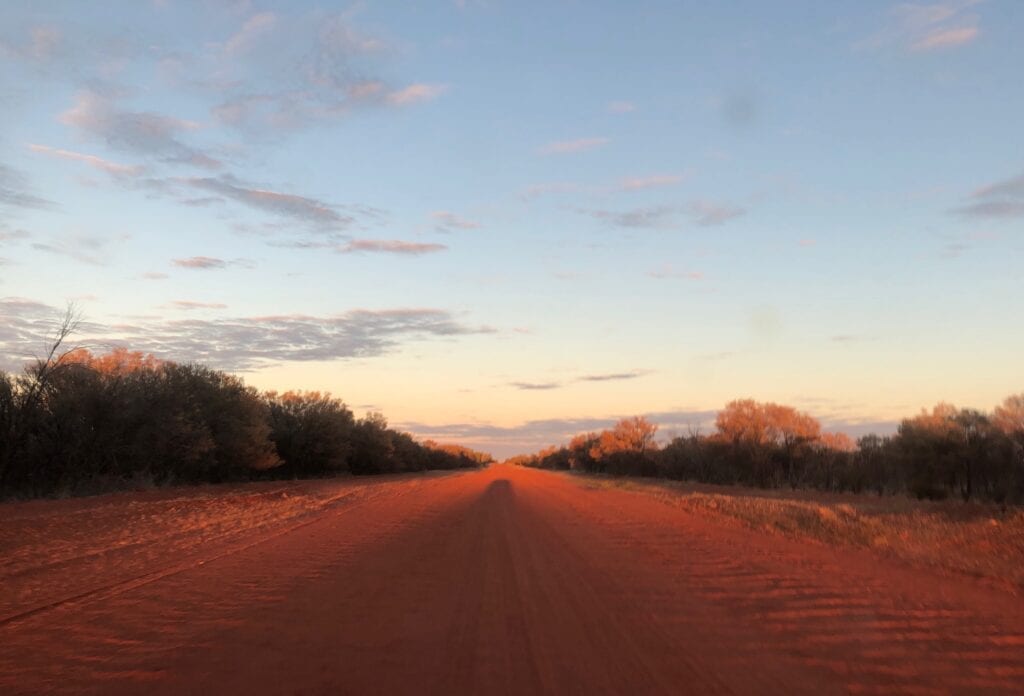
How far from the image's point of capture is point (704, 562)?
13289 mm

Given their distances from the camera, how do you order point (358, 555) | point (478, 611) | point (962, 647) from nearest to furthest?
point (962, 647) → point (478, 611) → point (358, 555)

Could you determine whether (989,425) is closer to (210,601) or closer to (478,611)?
(478,611)

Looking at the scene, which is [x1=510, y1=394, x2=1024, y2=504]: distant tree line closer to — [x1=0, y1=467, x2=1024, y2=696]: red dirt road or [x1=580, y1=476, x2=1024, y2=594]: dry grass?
[x1=580, y1=476, x2=1024, y2=594]: dry grass

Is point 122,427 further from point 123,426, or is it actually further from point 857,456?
point 857,456

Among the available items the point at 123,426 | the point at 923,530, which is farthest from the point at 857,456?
the point at 123,426

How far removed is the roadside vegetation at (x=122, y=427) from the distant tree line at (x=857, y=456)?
99.4 ft

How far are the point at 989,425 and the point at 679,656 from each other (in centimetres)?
2855

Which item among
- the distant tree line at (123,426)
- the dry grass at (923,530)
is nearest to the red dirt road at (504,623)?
the dry grass at (923,530)

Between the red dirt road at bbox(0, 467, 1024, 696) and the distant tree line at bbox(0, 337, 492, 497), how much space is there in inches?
525

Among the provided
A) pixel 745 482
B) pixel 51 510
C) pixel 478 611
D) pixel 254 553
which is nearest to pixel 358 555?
pixel 254 553

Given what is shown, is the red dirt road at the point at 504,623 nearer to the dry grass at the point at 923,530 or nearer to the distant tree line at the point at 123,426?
the dry grass at the point at 923,530

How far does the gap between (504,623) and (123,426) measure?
25.1 meters

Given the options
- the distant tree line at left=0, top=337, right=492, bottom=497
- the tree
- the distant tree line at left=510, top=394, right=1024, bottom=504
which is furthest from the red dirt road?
the tree

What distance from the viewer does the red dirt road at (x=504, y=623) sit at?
6180 mm
